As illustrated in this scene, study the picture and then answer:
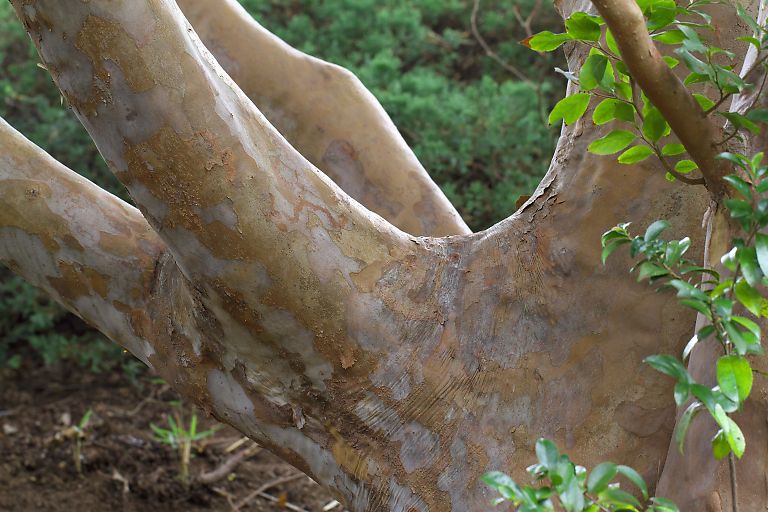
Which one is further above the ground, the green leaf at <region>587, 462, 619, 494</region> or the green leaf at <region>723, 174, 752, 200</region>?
the green leaf at <region>723, 174, 752, 200</region>

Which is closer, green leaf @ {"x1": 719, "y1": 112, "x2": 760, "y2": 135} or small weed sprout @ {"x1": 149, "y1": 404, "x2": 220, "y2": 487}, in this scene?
green leaf @ {"x1": 719, "y1": 112, "x2": 760, "y2": 135}

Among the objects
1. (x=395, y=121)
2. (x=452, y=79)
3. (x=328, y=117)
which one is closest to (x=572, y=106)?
(x=328, y=117)

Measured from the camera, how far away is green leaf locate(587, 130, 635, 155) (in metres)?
1.09

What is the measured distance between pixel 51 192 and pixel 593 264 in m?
0.91

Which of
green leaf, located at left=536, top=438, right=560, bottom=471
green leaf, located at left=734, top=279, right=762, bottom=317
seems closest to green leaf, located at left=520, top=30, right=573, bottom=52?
green leaf, located at left=734, top=279, right=762, bottom=317

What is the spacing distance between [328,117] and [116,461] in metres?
1.66

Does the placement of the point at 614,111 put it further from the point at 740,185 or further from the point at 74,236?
the point at 74,236

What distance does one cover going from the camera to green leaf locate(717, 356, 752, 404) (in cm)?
88

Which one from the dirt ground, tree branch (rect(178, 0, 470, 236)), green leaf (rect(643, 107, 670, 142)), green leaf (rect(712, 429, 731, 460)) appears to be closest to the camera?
green leaf (rect(712, 429, 731, 460))

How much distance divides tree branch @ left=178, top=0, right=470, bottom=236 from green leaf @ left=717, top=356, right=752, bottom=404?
114 centimetres

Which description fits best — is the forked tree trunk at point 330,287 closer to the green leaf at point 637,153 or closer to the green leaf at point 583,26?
the green leaf at point 637,153

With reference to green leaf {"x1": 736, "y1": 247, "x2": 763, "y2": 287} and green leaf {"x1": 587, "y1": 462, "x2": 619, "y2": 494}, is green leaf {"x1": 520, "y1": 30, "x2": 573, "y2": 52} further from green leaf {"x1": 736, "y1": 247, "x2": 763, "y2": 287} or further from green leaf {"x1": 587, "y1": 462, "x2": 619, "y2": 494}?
green leaf {"x1": 587, "y1": 462, "x2": 619, "y2": 494}

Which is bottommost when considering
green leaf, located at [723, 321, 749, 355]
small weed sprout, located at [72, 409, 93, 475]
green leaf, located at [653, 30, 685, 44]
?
small weed sprout, located at [72, 409, 93, 475]

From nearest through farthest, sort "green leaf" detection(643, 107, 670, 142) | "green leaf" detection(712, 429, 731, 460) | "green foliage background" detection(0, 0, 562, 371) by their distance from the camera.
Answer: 1. "green leaf" detection(712, 429, 731, 460)
2. "green leaf" detection(643, 107, 670, 142)
3. "green foliage background" detection(0, 0, 562, 371)
